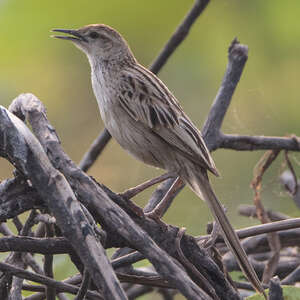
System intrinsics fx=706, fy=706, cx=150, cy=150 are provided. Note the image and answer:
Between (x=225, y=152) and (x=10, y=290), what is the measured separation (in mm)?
2028

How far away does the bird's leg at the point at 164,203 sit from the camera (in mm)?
2583

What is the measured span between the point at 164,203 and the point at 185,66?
39.6 inches

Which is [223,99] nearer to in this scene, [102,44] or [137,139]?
[137,139]

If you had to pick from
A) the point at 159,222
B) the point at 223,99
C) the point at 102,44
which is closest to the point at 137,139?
the point at 223,99

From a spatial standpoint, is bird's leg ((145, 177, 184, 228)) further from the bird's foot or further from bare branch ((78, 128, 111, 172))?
bare branch ((78, 128, 111, 172))

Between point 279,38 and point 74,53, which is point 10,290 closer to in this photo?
point 279,38

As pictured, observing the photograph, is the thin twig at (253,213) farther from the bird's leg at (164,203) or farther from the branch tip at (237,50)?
the branch tip at (237,50)

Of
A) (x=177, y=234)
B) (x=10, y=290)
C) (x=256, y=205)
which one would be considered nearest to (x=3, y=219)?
(x=10, y=290)

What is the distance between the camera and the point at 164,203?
117 inches

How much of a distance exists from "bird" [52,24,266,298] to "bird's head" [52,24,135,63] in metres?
0.09

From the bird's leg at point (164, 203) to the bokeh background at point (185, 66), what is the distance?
0.70ft

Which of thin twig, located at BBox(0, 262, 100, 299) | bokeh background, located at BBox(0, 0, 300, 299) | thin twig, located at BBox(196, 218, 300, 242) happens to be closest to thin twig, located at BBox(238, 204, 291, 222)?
bokeh background, located at BBox(0, 0, 300, 299)

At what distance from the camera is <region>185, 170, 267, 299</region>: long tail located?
2402 millimetres

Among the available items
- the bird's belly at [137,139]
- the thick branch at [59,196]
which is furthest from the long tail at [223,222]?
the thick branch at [59,196]
